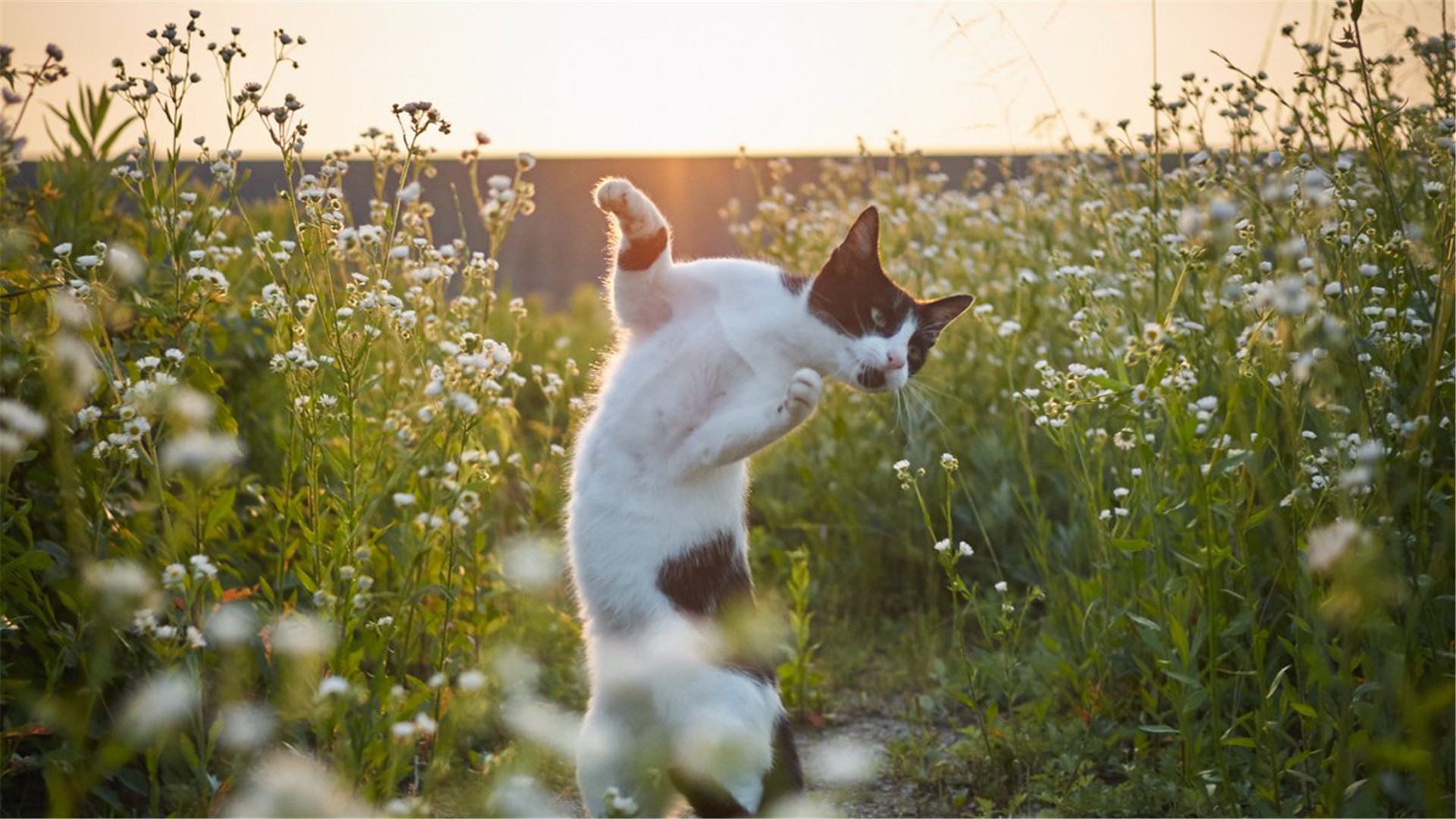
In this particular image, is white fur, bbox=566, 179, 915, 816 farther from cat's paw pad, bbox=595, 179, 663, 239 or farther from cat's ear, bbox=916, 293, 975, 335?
cat's ear, bbox=916, 293, 975, 335

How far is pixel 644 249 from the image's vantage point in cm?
234

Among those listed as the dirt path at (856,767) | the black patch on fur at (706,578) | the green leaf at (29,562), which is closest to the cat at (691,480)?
the black patch on fur at (706,578)

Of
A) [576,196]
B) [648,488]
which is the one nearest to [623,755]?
[648,488]

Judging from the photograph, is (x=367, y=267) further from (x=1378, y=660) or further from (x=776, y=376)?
(x=1378, y=660)

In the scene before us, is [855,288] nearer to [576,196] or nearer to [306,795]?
[306,795]

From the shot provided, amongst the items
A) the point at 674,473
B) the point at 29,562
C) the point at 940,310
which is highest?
the point at 940,310

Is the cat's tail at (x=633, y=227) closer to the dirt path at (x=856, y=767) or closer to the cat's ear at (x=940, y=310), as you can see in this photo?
the cat's ear at (x=940, y=310)

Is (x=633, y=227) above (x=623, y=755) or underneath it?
above

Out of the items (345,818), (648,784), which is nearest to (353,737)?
(345,818)

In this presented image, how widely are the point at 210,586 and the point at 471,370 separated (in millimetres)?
844

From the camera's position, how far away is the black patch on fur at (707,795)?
2.19 m

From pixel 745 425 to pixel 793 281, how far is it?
46cm

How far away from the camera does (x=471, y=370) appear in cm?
218

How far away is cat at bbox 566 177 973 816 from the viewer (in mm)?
2186
